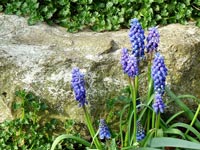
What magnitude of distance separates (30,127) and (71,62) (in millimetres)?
559

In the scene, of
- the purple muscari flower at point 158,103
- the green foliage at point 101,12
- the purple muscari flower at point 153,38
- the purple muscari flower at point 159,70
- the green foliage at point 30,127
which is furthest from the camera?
the green foliage at point 101,12

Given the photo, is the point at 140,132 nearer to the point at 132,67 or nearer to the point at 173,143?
the point at 173,143

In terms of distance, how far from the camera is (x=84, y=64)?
3.81 metres

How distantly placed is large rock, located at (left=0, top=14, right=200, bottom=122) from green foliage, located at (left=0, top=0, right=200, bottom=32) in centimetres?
16

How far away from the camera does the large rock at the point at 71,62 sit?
12.2 feet

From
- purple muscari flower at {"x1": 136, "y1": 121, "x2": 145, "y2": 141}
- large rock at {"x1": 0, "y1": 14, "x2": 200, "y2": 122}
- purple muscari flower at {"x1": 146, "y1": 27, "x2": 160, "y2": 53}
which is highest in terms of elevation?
purple muscari flower at {"x1": 146, "y1": 27, "x2": 160, "y2": 53}

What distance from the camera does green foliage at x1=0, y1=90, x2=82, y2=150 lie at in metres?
3.66

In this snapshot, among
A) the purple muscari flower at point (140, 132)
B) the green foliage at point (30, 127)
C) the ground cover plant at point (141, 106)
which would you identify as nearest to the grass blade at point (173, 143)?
the ground cover plant at point (141, 106)

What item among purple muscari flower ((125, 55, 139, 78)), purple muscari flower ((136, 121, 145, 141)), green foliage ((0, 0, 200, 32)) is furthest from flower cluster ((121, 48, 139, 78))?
green foliage ((0, 0, 200, 32))

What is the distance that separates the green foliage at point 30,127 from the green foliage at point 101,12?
912mm

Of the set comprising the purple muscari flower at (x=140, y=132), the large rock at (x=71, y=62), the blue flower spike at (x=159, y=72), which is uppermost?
the blue flower spike at (x=159, y=72)

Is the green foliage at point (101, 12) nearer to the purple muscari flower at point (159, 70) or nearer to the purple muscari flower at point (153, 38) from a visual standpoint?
the purple muscari flower at point (153, 38)

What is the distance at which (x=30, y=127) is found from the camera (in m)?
3.74

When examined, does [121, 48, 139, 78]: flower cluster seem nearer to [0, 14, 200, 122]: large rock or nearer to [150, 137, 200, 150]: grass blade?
[150, 137, 200, 150]: grass blade
